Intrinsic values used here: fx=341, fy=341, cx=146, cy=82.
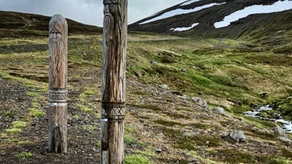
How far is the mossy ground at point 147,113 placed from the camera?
16031mm

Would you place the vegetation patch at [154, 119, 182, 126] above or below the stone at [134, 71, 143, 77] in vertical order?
below

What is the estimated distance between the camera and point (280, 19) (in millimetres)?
190125

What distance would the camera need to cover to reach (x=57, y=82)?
1301cm

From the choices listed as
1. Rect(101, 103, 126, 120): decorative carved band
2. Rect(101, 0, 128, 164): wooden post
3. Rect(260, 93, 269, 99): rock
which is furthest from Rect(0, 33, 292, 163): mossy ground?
Rect(101, 103, 126, 120): decorative carved band

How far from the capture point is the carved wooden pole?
1312 cm

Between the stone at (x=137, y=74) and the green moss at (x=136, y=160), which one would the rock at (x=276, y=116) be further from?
the green moss at (x=136, y=160)

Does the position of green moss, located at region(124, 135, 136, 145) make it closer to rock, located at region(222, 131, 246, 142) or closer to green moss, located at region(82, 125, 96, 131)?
green moss, located at region(82, 125, 96, 131)

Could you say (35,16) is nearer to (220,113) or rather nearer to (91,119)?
(220,113)

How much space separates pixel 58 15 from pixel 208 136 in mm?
14494

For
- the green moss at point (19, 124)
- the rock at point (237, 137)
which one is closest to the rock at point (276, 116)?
the rock at point (237, 137)

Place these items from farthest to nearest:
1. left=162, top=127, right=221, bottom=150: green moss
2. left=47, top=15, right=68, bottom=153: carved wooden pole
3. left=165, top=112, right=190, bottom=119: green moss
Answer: left=165, top=112, right=190, bottom=119: green moss < left=162, top=127, right=221, bottom=150: green moss < left=47, top=15, right=68, bottom=153: carved wooden pole

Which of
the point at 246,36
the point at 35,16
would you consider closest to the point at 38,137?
the point at 35,16

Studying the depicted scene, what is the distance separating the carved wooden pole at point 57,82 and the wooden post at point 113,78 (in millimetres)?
4743

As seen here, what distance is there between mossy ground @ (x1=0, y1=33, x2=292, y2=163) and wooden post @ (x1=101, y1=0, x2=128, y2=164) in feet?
14.6
